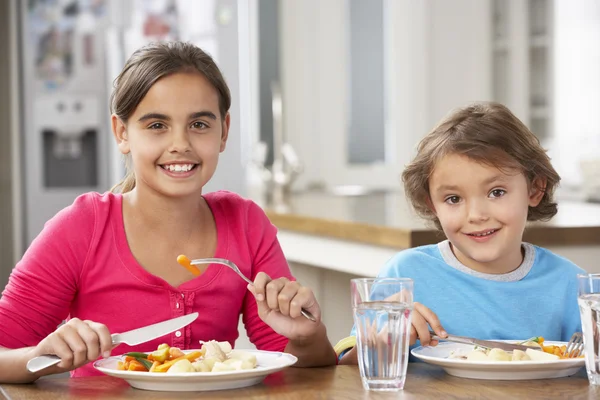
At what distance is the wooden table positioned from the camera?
1.12 m

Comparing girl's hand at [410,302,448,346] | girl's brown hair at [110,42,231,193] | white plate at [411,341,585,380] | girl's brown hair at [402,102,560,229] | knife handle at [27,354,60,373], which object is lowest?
white plate at [411,341,585,380]

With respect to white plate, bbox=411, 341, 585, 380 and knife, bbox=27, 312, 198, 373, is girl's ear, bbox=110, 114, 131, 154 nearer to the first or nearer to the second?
knife, bbox=27, 312, 198, 373

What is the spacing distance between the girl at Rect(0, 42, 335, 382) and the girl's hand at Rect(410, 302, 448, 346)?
0.71 ft

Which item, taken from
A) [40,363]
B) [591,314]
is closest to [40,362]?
[40,363]

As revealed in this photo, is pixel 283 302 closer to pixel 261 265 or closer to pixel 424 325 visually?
pixel 424 325

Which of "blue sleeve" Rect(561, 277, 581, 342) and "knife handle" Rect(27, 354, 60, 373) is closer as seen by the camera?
"knife handle" Rect(27, 354, 60, 373)

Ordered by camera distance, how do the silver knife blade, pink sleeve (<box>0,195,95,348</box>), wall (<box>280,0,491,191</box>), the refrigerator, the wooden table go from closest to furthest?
the wooden table → the silver knife blade → pink sleeve (<box>0,195,95,348</box>) → wall (<box>280,0,491,191</box>) → the refrigerator

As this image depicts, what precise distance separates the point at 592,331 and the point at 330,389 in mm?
319

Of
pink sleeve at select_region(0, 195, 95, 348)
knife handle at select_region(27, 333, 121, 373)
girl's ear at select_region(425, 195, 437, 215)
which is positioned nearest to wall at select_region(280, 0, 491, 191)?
girl's ear at select_region(425, 195, 437, 215)

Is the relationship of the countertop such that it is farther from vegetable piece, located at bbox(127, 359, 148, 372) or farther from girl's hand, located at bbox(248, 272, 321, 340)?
vegetable piece, located at bbox(127, 359, 148, 372)

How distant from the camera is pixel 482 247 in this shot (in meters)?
1.51

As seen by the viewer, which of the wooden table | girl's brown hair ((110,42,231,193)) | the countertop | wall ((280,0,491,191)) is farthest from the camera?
wall ((280,0,491,191))

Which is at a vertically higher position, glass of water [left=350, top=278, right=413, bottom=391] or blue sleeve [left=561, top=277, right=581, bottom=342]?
glass of water [left=350, top=278, right=413, bottom=391]

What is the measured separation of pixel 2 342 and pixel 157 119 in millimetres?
416
